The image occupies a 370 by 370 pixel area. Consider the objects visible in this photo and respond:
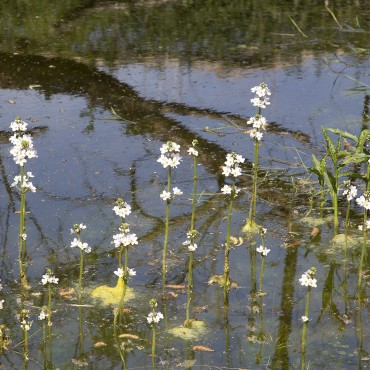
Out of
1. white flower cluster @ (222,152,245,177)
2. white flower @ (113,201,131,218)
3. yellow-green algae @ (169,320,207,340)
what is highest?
white flower cluster @ (222,152,245,177)

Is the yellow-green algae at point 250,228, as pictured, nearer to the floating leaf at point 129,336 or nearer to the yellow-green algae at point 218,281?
the yellow-green algae at point 218,281

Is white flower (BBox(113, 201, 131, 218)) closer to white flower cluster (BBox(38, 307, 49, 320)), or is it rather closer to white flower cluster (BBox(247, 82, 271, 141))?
white flower cluster (BBox(38, 307, 49, 320))

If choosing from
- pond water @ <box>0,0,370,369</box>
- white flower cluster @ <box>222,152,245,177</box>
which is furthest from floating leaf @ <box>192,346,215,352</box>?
white flower cluster @ <box>222,152,245,177</box>

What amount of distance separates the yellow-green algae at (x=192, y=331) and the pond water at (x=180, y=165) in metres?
0.03

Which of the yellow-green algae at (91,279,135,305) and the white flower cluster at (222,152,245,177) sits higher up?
the white flower cluster at (222,152,245,177)

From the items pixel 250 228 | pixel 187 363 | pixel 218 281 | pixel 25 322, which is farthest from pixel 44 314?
pixel 250 228

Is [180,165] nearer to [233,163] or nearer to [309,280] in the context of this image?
[233,163]

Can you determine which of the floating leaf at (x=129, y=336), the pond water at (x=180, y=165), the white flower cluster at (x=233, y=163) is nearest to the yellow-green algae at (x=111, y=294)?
the pond water at (x=180, y=165)

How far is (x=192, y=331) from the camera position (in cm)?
401

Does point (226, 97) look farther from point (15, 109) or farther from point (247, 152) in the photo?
point (15, 109)

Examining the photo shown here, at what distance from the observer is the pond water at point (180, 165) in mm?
4012

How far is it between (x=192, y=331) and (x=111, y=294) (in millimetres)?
561

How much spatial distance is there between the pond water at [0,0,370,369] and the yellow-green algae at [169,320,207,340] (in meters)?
0.03

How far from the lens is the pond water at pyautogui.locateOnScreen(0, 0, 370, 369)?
13.2 ft
